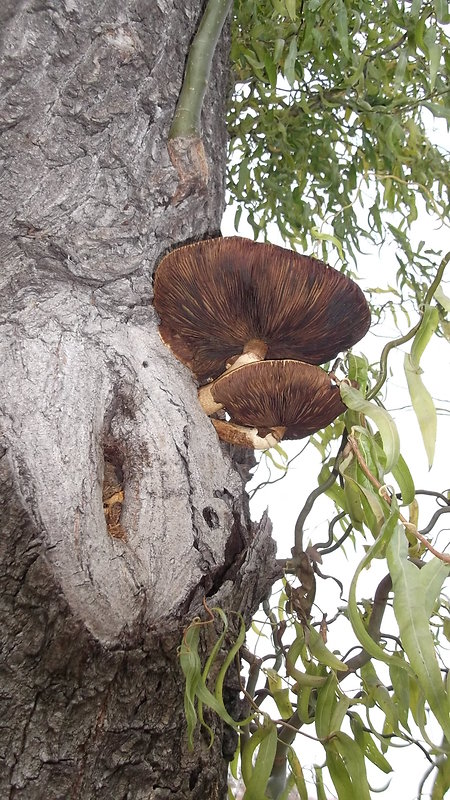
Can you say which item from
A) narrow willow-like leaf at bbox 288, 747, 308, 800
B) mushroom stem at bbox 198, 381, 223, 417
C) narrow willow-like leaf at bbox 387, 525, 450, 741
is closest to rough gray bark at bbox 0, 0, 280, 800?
mushroom stem at bbox 198, 381, 223, 417

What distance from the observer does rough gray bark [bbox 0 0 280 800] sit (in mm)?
794

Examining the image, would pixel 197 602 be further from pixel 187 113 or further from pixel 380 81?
pixel 380 81

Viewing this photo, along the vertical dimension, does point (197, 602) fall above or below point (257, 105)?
below

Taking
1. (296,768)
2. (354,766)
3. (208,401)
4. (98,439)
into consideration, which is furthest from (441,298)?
(296,768)

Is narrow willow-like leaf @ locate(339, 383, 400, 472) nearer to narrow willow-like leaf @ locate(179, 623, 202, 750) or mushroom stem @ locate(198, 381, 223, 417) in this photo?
mushroom stem @ locate(198, 381, 223, 417)

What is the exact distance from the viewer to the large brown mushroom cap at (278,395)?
0.89 m

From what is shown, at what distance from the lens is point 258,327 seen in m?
1.00

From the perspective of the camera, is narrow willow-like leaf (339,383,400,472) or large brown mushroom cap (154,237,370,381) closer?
narrow willow-like leaf (339,383,400,472)

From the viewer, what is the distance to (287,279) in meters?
0.90

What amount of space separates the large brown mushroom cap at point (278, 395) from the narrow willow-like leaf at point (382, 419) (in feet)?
0.12

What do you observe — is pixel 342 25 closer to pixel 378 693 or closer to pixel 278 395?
pixel 278 395

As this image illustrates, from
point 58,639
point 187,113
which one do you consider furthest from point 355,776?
point 187,113

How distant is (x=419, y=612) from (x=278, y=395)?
330mm

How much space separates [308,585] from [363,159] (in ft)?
3.80
